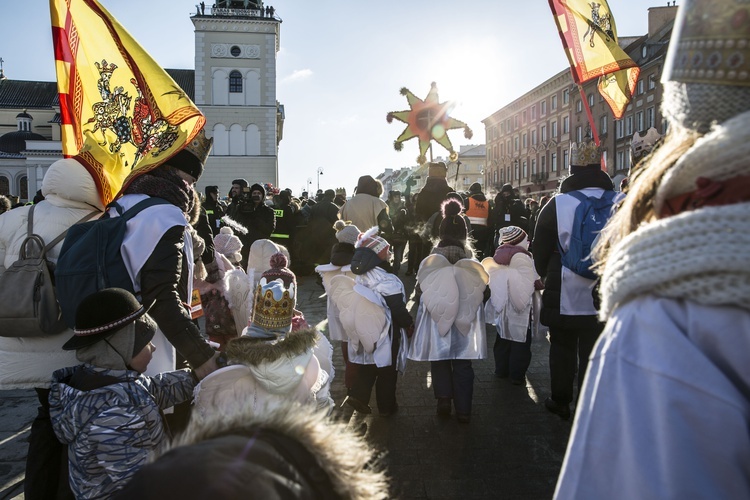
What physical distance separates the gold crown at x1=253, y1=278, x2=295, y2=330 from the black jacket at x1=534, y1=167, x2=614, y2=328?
2200 millimetres

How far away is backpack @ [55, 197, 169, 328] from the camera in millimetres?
2453

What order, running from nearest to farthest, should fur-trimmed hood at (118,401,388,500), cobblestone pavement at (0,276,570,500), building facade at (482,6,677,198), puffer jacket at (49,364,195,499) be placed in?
fur-trimmed hood at (118,401,388,500)
puffer jacket at (49,364,195,499)
cobblestone pavement at (0,276,570,500)
building facade at (482,6,677,198)

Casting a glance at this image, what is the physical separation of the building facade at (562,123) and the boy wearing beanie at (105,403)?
110 ft

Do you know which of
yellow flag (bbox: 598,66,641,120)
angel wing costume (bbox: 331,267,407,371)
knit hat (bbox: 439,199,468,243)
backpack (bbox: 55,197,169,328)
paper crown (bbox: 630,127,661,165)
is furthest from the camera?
yellow flag (bbox: 598,66,641,120)

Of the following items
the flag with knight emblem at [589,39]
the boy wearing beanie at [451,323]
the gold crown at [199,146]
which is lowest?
the boy wearing beanie at [451,323]

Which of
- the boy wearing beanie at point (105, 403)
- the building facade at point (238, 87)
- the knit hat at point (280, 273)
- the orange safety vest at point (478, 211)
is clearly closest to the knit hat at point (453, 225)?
the knit hat at point (280, 273)

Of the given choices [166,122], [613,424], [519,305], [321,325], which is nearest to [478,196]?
[321,325]


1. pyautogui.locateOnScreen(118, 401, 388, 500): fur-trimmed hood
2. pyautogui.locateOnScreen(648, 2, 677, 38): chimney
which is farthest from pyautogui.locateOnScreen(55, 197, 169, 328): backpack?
pyautogui.locateOnScreen(648, 2, 677, 38): chimney

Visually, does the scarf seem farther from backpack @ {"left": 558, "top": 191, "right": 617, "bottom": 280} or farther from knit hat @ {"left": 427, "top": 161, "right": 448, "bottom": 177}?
knit hat @ {"left": 427, "top": 161, "right": 448, "bottom": 177}

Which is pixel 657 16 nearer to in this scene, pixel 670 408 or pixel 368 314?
pixel 368 314

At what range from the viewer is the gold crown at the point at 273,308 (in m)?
3.09

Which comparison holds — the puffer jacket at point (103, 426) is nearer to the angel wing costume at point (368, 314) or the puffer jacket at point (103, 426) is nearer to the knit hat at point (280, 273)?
the knit hat at point (280, 273)

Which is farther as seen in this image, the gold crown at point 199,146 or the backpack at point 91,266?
the gold crown at point 199,146

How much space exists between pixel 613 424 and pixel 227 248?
5293 millimetres
